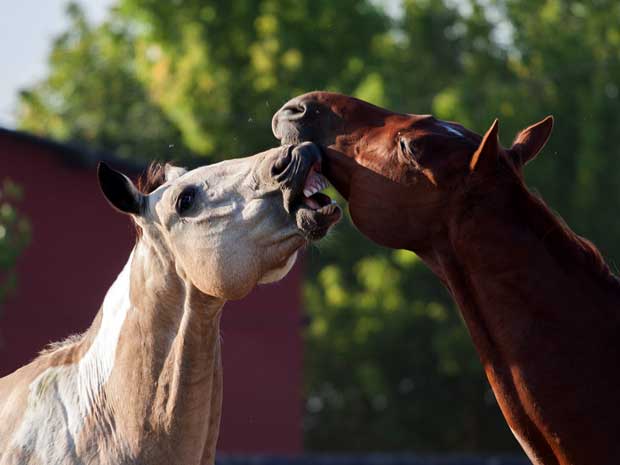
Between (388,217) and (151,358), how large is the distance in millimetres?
1062

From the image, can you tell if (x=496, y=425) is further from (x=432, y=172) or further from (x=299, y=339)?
(x=432, y=172)

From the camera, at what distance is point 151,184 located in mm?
5000

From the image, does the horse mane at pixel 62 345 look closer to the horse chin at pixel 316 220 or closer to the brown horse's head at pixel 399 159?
the horse chin at pixel 316 220

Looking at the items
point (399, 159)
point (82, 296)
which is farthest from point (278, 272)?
point (82, 296)

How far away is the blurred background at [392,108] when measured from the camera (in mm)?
29156

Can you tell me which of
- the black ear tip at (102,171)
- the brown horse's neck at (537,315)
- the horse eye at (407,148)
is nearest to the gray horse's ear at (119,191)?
the black ear tip at (102,171)

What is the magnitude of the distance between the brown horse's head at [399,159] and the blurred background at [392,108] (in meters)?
21.9

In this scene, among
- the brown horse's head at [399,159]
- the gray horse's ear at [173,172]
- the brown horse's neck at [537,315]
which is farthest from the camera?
the gray horse's ear at [173,172]

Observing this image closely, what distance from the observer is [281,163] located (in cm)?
453

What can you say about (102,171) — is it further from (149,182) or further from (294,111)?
(294,111)

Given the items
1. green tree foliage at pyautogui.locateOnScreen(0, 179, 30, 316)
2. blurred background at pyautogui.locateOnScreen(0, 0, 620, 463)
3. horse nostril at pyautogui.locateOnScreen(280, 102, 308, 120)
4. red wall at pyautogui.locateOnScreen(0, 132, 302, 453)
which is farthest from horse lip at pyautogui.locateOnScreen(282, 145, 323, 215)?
blurred background at pyautogui.locateOnScreen(0, 0, 620, 463)

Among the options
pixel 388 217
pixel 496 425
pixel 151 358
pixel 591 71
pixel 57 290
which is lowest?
pixel 496 425

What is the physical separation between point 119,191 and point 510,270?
159 centimetres

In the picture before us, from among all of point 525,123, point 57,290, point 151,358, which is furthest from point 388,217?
point 525,123
